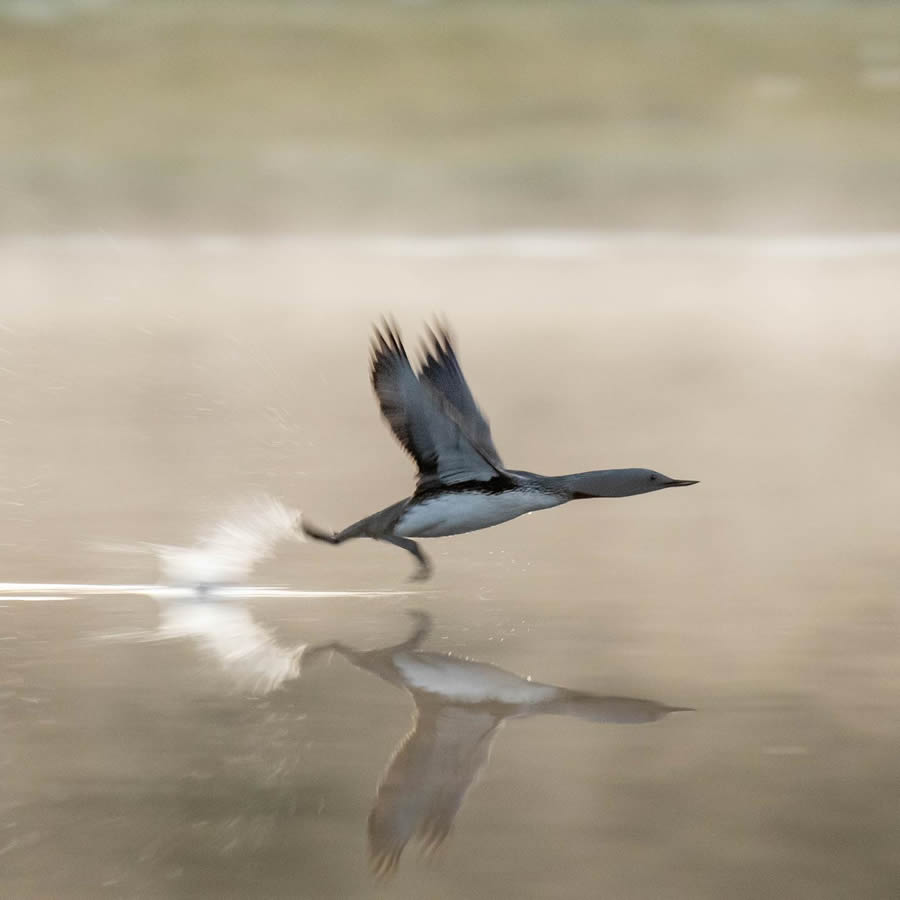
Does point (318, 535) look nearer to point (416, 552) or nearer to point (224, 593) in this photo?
point (416, 552)

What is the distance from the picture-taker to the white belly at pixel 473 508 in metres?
7.55

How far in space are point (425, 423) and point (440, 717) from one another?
6.30ft

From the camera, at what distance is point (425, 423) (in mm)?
7336

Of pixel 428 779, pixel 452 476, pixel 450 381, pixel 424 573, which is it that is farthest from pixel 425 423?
pixel 428 779

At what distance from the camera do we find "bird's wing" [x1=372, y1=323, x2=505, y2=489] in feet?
23.4

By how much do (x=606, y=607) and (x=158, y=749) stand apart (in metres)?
2.71

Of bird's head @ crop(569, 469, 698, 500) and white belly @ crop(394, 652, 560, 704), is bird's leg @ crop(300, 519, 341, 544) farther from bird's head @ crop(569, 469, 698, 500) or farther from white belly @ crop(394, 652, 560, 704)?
white belly @ crop(394, 652, 560, 704)

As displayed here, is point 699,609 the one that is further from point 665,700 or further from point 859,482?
point 859,482

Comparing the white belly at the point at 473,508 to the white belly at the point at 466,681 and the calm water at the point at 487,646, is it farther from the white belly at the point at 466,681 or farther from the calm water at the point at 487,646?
the white belly at the point at 466,681

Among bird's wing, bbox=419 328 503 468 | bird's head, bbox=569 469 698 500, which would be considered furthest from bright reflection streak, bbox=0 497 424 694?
bird's head, bbox=569 469 698 500

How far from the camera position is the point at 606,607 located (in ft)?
24.8

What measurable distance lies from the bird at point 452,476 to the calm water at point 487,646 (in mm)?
382

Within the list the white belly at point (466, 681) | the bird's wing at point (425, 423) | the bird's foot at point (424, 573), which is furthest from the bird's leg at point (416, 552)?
the white belly at point (466, 681)

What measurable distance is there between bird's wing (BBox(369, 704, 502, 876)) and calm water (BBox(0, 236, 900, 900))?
3 cm
